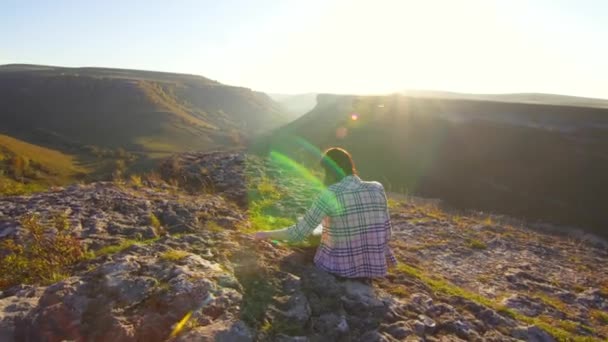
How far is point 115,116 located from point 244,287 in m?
88.6

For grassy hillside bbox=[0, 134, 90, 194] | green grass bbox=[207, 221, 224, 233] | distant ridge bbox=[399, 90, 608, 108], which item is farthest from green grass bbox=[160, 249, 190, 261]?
distant ridge bbox=[399, 90, 608, 108]

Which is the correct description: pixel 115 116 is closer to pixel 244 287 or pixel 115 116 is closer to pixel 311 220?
pixel 311 220

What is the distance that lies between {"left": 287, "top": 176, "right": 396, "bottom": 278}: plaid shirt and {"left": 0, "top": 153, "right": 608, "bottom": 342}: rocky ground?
0.20 metres

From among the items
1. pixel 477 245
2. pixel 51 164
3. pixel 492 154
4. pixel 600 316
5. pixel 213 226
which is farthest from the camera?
pixel 51 164

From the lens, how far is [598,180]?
973 inches

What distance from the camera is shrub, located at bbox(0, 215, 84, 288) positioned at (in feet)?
13.9

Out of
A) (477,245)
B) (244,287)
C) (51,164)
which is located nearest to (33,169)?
(51,164)

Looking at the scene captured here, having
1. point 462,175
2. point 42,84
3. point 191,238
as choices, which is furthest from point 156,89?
point 191,238

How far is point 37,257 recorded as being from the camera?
4500 millimetres

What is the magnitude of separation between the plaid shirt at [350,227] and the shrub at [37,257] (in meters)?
2.56

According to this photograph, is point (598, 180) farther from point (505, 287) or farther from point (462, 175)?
point (505, 287)

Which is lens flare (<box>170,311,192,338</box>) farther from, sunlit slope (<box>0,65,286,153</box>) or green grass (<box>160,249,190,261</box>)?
sunlit slope (<box>0,65,286,153</box>)

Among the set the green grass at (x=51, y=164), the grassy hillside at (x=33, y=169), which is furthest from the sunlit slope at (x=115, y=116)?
the grassy hillside at (x=33, y=169)

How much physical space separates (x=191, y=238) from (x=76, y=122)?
8467 centimetres
